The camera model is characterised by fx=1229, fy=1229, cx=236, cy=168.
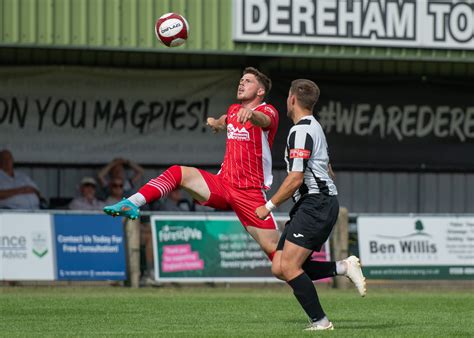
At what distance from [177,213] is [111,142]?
134 inches

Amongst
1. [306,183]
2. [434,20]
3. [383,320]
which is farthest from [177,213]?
[306,183]

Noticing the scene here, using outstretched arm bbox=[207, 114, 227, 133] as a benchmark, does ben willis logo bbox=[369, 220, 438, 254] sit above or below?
below

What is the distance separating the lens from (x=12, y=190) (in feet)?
65.1

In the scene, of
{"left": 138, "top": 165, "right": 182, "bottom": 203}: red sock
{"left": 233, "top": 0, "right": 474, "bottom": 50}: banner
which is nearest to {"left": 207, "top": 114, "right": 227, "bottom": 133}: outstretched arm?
{"left": 138, "top": 165, "right": 182, "bottom": 203}: red sock

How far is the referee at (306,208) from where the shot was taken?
398 inches

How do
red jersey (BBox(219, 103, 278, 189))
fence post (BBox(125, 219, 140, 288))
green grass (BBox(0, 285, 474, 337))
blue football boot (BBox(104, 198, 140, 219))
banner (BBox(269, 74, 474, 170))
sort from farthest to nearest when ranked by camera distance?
banner (BBox(269, 74, 474, 170)) → fence post (BBox(125, 219, 140, 288)) → red jersey (BBox(219, 103, 278, 189)) → green grass (BBox(0, 285, 474, 337)) → blue football boot (BBox(104, 198, 140, 219))

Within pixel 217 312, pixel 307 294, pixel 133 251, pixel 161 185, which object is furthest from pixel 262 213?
pixel 133 251

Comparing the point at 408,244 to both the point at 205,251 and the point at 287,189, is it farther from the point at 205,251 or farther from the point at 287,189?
the point at 287,189

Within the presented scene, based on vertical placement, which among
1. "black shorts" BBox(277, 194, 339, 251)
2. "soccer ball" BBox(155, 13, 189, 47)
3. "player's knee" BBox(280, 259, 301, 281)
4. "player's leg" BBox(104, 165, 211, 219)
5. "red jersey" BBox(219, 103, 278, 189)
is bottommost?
"player's knee" BBox(280, 259, 301, 281)

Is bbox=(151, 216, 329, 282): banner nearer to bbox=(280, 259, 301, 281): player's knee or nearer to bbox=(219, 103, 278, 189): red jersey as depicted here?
bbox=(219, 103, 278, 189): red jersey

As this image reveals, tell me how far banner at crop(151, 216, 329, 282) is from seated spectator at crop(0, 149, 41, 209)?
245 centimetres

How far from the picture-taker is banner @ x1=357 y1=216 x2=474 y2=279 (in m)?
19.3

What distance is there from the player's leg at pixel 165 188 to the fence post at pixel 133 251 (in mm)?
7283

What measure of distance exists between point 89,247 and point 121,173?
251 cm
